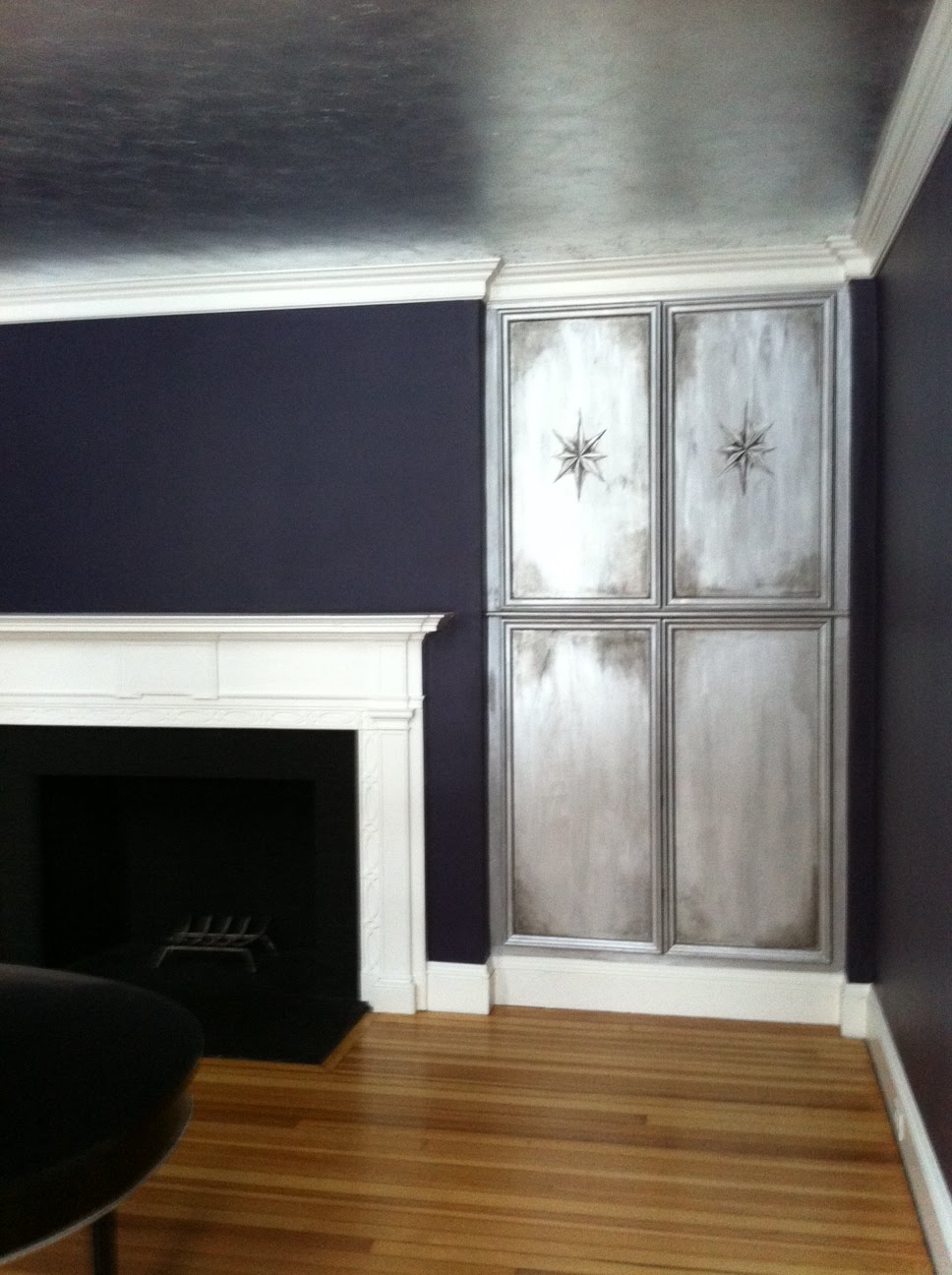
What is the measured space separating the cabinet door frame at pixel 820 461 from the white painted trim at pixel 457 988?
148 cm

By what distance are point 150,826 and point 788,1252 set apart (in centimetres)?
300

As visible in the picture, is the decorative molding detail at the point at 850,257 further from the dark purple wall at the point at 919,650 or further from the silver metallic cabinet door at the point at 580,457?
the silver metallic cabinet door at the point at 580,457

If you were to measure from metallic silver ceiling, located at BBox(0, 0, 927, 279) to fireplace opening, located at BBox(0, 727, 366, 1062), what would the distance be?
177cm

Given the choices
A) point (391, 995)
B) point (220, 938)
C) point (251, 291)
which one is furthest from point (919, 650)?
point (220, 938)

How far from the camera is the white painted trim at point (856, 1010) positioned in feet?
12.7

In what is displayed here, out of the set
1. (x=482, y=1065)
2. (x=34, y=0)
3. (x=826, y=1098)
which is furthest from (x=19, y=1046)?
(x=826, y=1098)

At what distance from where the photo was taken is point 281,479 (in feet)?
13.7

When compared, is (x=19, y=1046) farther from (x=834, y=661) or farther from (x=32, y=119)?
(x=834, y=661)

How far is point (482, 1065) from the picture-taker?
366cm

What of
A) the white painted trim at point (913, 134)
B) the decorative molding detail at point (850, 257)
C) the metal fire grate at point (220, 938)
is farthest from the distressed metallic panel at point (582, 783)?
the white painted trim at point (913, 134)

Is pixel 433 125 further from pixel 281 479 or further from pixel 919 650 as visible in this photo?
pixel 919 650

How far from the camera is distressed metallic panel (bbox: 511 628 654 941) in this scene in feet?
13.4

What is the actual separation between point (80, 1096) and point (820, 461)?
10.8 feet

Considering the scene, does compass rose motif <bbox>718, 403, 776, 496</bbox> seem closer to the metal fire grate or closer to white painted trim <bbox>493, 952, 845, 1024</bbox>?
white painted trim <bbox>493, 952, 845, 1024</bbox>
